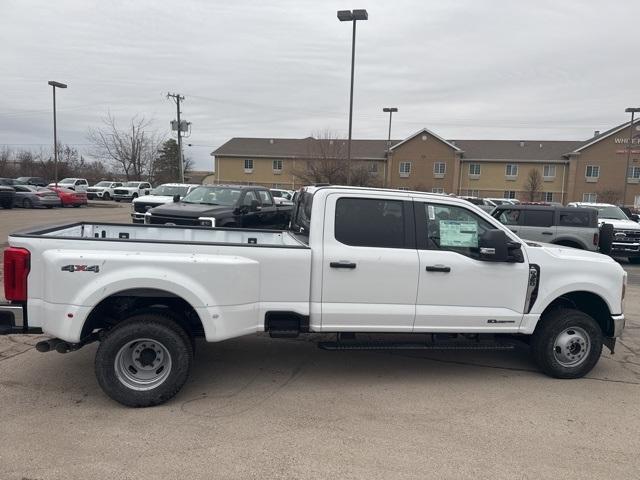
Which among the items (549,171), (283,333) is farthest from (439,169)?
(283,333)

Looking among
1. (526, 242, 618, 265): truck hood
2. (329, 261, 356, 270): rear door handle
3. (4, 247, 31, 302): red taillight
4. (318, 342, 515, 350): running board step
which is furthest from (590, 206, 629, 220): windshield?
(4, 247, 31, 302): red taillight

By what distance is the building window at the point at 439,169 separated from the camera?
59.5 m

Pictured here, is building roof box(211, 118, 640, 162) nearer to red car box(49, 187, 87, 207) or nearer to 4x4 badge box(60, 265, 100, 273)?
red car box(49, 187, 87, 207)

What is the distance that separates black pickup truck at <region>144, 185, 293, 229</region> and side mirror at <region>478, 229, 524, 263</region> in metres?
7.29

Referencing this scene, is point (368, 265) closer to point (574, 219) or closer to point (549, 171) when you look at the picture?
point (574, 219)

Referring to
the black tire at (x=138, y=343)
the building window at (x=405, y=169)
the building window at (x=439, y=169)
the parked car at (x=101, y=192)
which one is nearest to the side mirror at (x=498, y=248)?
the black tire at (x=138, y=343)

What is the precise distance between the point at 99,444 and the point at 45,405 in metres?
0.92

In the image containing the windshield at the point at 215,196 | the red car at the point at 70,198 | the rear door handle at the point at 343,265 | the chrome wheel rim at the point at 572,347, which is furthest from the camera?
the red car at the point at 70,198

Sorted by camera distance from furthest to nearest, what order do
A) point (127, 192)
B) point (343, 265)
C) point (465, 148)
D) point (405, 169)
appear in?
point (465, 148)
point (405, 169)
point (127, 192)
point (343, 265)

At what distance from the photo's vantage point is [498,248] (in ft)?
15.2

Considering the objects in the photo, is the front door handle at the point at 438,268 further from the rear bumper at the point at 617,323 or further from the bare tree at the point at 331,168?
the bare tree at the point at 331,168

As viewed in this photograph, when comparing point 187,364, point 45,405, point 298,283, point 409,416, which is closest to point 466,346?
point 409,416

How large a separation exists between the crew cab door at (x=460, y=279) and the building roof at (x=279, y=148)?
5503 cm

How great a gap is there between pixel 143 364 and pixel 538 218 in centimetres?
1058
